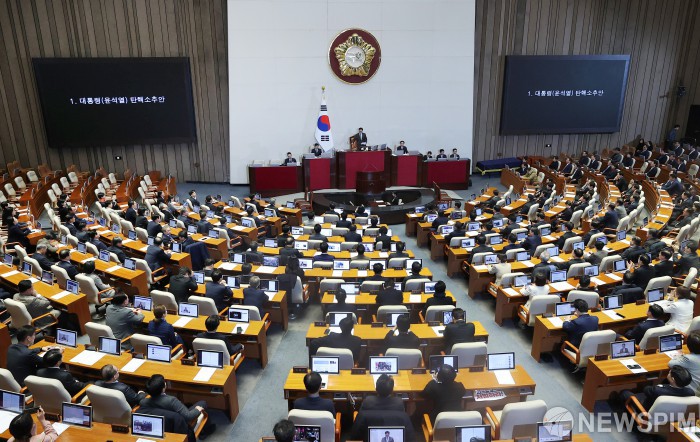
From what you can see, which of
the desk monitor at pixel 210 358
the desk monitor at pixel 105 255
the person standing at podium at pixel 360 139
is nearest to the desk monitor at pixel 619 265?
the desk monitor at pixel 210 358

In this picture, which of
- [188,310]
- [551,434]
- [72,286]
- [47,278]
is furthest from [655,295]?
[47,278]

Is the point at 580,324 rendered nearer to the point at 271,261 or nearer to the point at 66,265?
the point at 271,261

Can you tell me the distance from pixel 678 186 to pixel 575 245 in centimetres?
769

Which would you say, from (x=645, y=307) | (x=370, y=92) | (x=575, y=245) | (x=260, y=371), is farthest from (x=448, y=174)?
(x=260, y=371)

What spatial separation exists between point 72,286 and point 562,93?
764 inches

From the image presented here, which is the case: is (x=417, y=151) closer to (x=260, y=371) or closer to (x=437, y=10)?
(x=437, y=10)

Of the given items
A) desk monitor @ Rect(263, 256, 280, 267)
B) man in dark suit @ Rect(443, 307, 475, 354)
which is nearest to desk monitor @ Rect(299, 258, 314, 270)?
A: desk monitor @ Rect(263, 256, 280, 267)

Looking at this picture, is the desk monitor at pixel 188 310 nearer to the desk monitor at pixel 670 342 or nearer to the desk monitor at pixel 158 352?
the desk monitor at pixel 158 352

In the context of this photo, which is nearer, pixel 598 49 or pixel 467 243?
pixel 467 243

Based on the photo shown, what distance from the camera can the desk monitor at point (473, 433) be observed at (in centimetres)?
463

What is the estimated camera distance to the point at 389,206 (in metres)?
15.7

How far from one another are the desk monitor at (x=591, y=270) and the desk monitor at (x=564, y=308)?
169 cm

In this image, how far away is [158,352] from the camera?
6.21 m

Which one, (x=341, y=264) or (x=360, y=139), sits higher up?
(x=360, y=139)
